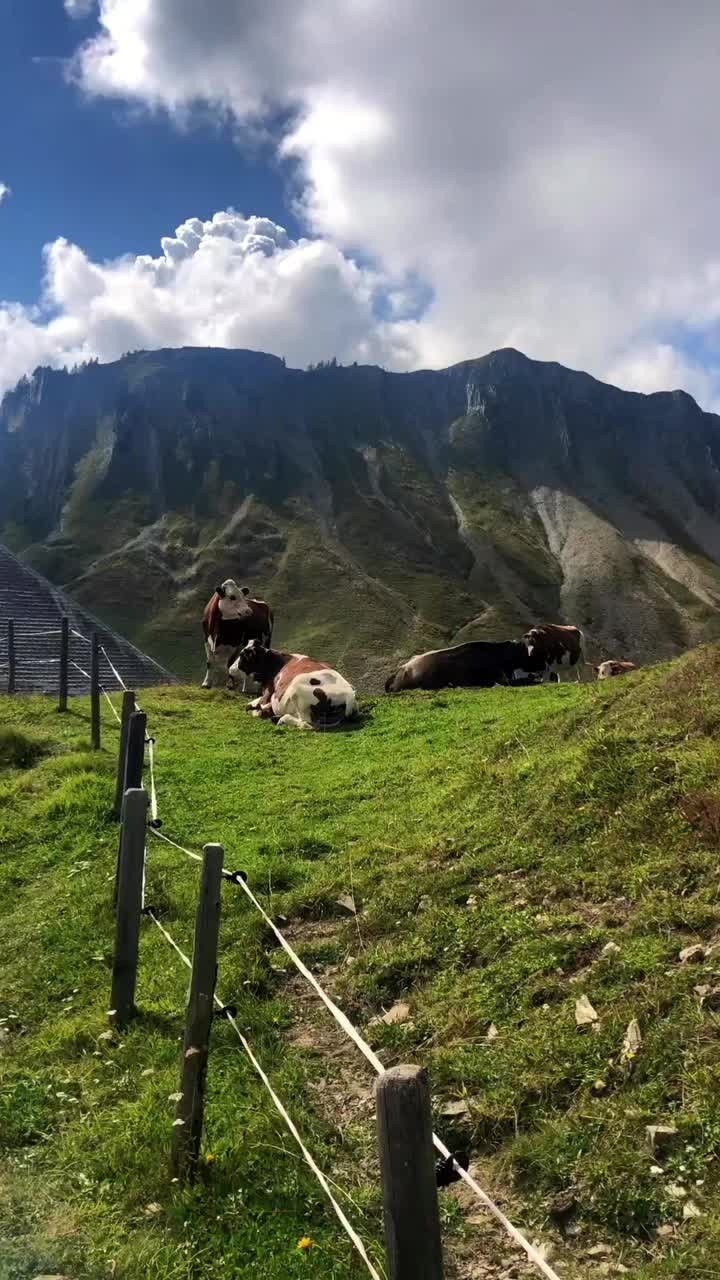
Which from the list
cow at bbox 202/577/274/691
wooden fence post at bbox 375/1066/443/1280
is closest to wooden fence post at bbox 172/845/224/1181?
wooden fence post at bbox 375/1066/443/1280

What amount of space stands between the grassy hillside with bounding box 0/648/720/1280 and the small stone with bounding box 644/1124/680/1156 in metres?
0.03

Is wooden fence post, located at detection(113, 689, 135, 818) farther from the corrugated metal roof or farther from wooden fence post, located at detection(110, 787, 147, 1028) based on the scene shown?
the corrugated metal roof

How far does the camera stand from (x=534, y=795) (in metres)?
9.23

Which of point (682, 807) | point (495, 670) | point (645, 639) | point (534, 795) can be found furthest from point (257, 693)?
point (645, 639)

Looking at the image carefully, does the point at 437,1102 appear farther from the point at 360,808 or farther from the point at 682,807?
the point at 360,808

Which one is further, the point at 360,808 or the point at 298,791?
the point at 298,791

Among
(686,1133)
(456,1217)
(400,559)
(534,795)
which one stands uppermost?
(400,559)

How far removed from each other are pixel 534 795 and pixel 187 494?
170 meters

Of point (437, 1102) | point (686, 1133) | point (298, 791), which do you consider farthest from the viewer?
point (298, 791)

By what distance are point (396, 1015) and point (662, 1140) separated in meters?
2.33

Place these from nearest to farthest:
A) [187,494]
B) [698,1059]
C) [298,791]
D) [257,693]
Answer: [698,1059] < [298,791] < [257,693] < [187,494]

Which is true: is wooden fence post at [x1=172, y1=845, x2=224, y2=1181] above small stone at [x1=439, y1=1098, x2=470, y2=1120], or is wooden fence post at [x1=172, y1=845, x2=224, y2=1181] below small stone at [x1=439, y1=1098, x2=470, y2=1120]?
above

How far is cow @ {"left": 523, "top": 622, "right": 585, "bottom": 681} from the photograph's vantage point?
29609 mm

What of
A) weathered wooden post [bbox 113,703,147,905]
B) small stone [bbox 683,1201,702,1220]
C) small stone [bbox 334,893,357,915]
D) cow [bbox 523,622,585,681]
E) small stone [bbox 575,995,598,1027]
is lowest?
small stone [bbox 683,1201,702,1220]
